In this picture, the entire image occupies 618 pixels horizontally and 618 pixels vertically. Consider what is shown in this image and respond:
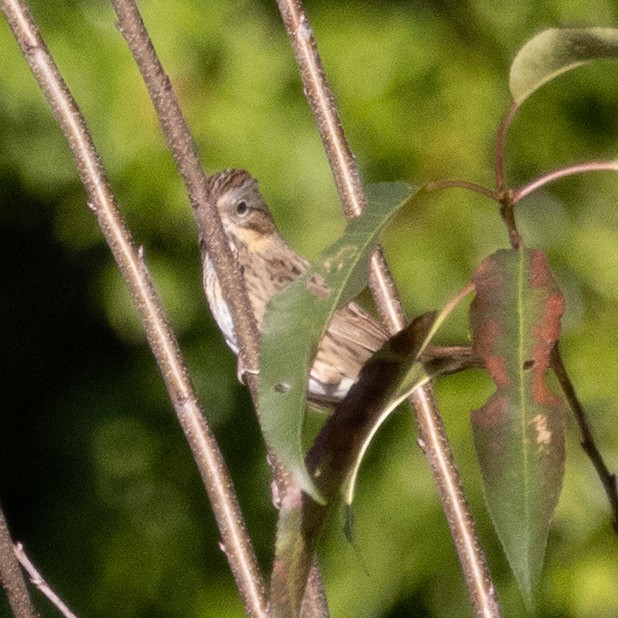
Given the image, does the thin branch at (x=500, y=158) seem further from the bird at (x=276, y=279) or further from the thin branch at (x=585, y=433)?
the bird at (x=276, y=279)

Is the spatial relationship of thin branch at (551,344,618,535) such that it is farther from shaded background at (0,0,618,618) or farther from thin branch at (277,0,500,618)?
shaded background at (0,0,618,618)

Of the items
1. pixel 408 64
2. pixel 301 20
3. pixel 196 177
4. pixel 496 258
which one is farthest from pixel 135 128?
pixel 496 258

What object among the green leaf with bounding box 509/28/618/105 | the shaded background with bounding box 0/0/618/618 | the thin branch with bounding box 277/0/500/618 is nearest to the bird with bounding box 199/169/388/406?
the shaded background with bounding box 0/0/618/618

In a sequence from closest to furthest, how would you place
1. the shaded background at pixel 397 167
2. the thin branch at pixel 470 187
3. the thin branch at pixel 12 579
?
the thin branch at pixel 470 187 → the thin branch at pixel 12 579 → the shaded background at pixel 397 167

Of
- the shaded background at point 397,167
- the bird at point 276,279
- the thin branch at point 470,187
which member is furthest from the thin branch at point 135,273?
the shaded background at point 397,167

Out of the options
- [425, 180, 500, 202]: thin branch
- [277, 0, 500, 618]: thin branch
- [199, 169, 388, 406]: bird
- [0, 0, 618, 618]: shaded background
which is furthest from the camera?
[0, 0, 618, 618]: shaded background

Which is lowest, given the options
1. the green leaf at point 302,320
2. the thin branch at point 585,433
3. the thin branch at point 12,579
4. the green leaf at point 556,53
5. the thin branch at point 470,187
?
the thin branch at point 12,579

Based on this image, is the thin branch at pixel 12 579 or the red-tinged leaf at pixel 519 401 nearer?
the red-tinged leaf at pixel 519 401
